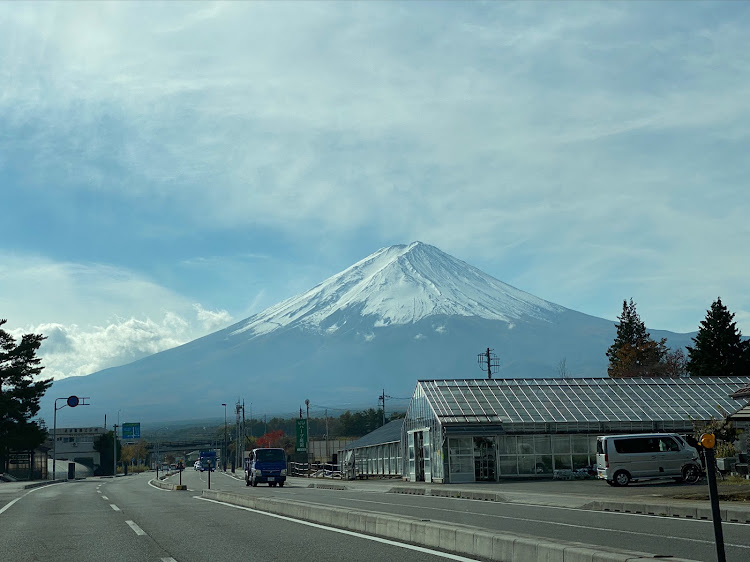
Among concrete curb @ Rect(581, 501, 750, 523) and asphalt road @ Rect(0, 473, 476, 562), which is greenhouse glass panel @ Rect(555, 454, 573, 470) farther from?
asphalt road @ Rect(0, 473, 476, 562)

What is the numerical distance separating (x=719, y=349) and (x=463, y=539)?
65257 mm

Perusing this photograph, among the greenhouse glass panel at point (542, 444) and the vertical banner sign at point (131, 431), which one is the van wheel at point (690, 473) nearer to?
the greenhouse glass panel at point (542, 444)

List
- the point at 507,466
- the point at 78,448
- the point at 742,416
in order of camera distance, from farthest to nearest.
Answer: the point at 78,448 < the point at 507,466 < the point at 742,416

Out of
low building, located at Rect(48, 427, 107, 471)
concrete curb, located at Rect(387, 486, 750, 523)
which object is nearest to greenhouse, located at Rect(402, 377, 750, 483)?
concrete curb, located at Rect(387, 486, 750, 523)

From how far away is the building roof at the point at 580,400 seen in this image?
147ft

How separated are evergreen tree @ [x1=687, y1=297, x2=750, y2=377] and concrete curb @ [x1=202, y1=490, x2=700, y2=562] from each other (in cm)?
5976

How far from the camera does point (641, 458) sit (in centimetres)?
3284

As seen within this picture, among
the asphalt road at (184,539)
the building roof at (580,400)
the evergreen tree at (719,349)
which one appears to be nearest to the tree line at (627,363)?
the evergreen tree at (719,349)

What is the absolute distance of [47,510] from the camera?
76.0ft

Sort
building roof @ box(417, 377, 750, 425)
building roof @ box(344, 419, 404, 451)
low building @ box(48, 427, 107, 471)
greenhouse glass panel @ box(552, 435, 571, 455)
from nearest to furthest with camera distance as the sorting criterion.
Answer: greenhouse glass panel @ box(552, 435, 571, 455) → building roof @ box(417, 377, 750, 425) → building roof @ box(344, 419, 404, 451) → low building @ box(48, 427, 107, 471)

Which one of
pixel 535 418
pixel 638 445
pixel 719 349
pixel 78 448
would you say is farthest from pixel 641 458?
pixel 78 448

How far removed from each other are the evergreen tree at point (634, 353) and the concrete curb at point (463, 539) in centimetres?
6835

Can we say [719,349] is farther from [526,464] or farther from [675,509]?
[675,509]

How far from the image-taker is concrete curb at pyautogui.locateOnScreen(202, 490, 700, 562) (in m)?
9.04
